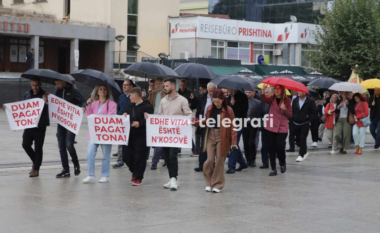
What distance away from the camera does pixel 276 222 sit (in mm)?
7402

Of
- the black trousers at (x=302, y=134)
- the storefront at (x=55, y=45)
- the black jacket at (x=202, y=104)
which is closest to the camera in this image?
the black jacket at (x=202, y=104)

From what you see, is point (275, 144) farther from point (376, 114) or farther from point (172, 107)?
point (376, 114)

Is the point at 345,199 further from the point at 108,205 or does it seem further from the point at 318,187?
the point at 108,205

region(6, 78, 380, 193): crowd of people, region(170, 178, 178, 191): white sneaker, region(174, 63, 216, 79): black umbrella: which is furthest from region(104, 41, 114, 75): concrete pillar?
region(170, 178, 178, 191): white sneaker

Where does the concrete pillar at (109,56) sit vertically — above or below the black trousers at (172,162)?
above

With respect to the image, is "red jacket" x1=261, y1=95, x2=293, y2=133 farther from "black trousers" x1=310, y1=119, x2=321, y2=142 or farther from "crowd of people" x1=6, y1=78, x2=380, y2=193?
"black trousers" x1=310, y1=119, x2=321, y2=142

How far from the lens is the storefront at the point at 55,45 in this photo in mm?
41094

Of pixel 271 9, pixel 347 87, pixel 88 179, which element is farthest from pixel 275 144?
pixel 271 9

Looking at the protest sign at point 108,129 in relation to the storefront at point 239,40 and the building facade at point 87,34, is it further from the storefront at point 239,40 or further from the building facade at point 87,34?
the storefront at point 239,40

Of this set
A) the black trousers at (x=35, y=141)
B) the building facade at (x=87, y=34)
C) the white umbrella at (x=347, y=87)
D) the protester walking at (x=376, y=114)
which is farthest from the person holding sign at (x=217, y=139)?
the building facade at (x=87, y=34)

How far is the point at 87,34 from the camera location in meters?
43.4

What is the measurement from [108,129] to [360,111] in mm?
8581

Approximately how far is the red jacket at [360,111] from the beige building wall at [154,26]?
104 feet

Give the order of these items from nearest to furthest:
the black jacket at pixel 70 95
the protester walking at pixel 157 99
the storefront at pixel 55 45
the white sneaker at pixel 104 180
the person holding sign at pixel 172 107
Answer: the person holding sign at pixel 172 107
the white sneaker at pixel 104 180
the black jacket at pixel 70 95
the protester walking at pixel 157 99
the storefront at pixel 55 45
